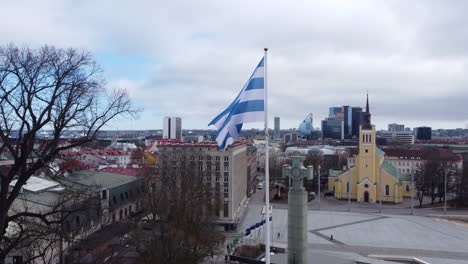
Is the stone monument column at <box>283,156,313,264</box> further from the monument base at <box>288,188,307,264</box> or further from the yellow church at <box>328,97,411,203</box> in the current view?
the yellow church at <box>328,97,411,203</box>

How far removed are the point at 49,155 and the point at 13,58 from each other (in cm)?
314

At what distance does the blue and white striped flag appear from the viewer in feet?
43.8

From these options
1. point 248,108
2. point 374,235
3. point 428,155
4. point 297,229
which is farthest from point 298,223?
point 428,155

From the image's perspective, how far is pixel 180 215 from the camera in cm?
3219

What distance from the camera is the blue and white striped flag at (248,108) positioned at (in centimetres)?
1336

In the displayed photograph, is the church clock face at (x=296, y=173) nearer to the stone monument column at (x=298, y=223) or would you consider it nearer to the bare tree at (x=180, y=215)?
the stone monument column at (x=298, y=223)

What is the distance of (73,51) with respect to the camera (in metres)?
11.8

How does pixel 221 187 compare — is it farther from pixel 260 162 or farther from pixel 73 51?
pixel 260 162

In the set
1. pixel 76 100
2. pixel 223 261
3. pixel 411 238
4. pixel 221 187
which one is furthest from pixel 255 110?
pixel 411 238

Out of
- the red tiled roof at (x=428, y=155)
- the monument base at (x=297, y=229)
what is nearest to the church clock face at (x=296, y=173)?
the monument base at (x=297, y=229)

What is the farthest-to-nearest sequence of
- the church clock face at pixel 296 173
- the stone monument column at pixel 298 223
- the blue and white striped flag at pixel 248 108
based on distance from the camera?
the church clock face at pixel 296 173
the stone monument column at pixel 298 223
the blue and white striped flag at pixel 248 108

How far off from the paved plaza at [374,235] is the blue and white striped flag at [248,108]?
21541mm

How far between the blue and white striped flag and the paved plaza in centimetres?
2154

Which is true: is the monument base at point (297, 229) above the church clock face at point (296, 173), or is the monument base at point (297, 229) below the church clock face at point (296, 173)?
below
